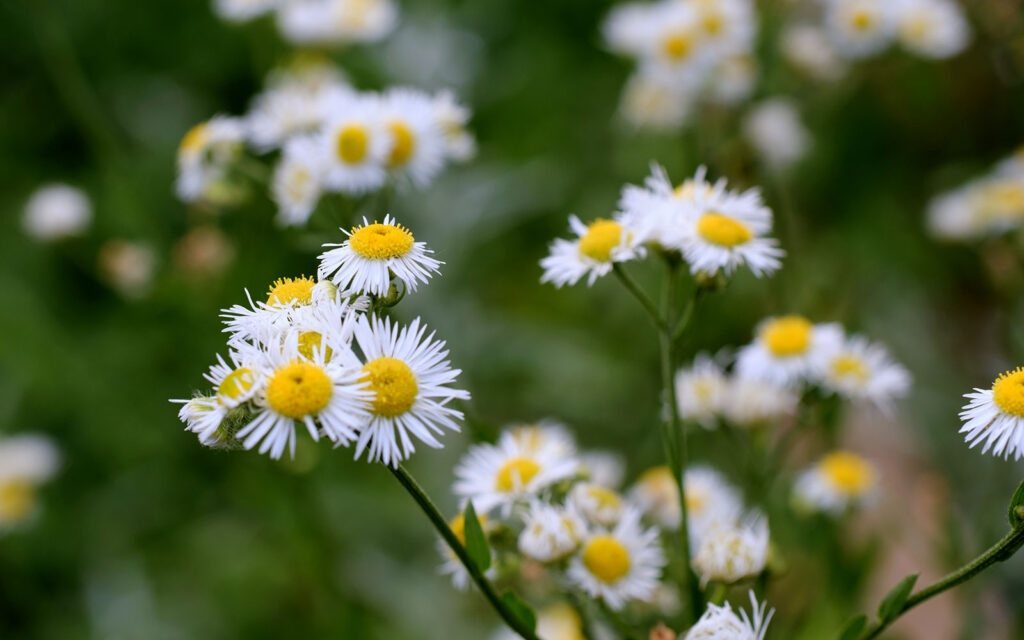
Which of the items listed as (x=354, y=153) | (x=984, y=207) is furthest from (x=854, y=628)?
(x=984, y=207)

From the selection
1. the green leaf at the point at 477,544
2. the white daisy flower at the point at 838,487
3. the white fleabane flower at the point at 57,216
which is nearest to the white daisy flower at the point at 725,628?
the green leaf at the point at 477,544

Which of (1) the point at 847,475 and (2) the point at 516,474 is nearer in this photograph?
(2) the point at 516,474

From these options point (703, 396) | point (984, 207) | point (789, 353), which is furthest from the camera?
point (984, 207)

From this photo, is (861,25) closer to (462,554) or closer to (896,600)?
(896,600)

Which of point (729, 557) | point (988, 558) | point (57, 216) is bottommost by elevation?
point (988, 558)

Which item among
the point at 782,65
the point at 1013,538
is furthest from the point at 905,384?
the point at 782,65

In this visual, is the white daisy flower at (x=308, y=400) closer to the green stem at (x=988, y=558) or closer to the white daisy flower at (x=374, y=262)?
the white daisy flower at (x=374, y=262)
